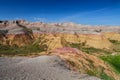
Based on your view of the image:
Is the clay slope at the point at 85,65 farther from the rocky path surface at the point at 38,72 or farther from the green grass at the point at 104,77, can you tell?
the rocky path surface at the point at 38,72

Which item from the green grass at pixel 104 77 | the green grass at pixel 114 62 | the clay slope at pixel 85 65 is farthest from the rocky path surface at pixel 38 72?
the green grass at pixel 114 62

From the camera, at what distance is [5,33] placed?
7746 inches

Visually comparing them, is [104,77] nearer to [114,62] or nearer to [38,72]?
[38,72]

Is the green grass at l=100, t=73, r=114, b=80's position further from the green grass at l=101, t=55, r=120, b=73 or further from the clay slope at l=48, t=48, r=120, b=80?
the green grass at l=101, t=55, r=120, b=73

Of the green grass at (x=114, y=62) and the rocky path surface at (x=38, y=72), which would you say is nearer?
the rocky path surface at (x=38, y=72)

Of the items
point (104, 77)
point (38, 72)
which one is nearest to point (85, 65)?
point (104, 77)

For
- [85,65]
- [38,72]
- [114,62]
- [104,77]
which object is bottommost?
[114,62]

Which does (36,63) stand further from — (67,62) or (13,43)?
(13,43)

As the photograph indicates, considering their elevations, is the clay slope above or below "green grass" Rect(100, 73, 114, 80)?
above

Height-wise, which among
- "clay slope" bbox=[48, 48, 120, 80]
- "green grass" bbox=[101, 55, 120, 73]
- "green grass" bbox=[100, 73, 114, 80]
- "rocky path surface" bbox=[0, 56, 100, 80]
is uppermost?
"rocky path surface" bbox=[0, 56, 100, 80]

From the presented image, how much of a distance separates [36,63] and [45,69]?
3.43 meters

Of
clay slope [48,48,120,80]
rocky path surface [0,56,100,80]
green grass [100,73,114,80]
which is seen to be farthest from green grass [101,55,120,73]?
rocky path surface [0,56,100,80]

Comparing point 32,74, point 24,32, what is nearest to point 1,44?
point 24,32

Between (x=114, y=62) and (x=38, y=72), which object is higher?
(x=38, y=72)
